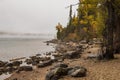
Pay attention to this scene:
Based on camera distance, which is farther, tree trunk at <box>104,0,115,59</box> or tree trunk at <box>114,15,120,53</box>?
tree trunk at <box>114,15,120,53</box>

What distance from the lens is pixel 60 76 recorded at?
2370cm

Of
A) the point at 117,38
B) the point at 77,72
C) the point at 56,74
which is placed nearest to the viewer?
the point at 77,72

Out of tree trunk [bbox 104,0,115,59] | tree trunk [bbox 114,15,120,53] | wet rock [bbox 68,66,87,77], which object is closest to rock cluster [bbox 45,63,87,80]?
wet rock [bbox 68,66,87,77]

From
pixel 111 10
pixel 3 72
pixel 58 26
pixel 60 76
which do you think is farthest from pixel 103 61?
pixel 58 26

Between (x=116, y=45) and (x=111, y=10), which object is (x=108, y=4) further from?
(x=116, y=45)

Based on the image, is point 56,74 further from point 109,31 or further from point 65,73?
point 109,31

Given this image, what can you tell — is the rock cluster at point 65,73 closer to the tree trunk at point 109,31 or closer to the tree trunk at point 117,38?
the tree trunk at point 109,31

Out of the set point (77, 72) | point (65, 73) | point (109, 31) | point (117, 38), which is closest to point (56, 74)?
point (65, 73)

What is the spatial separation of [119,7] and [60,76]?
12.2 meters

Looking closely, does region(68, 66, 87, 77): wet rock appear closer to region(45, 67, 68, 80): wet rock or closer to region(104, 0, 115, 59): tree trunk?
region(45, 67, 68, 80): wet rock

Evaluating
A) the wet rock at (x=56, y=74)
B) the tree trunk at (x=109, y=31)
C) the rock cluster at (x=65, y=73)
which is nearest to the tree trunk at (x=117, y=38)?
the tree trunk at (x=109, y=31)

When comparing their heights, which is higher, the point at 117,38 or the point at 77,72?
the point at 117,38

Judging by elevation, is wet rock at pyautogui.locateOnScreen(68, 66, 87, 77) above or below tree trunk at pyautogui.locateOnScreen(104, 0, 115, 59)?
below

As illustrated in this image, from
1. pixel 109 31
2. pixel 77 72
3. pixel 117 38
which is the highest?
pixel 109 31
